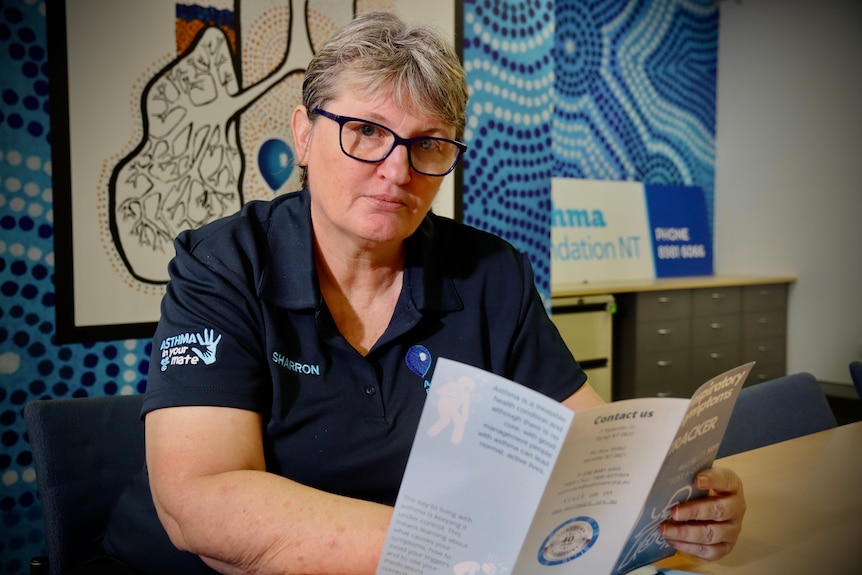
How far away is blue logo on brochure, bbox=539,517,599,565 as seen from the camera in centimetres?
80

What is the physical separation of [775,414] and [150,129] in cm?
216

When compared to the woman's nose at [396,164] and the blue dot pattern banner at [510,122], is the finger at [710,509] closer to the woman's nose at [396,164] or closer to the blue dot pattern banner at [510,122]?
the woman's nose at [396,164]

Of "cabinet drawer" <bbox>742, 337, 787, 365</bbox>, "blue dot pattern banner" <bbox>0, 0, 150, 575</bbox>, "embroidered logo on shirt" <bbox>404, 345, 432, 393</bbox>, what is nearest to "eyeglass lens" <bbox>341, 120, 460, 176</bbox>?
"embroidered logo on shirt" <bbox>404, 345, 432, 393</bbox>

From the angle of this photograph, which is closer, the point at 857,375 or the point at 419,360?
the point at 419,360

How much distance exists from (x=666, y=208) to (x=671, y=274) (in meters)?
0.55

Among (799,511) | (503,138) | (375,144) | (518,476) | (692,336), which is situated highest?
(503,138)

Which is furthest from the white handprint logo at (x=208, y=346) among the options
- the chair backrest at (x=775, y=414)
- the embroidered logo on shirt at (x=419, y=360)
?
the chair backrest at (x=775, y=414)

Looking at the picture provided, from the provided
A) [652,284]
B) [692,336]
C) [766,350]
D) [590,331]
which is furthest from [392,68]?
[766,350]

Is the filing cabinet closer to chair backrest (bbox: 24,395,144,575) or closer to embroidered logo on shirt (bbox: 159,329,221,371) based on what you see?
chair backrest (bbox: 24,395,144,575)

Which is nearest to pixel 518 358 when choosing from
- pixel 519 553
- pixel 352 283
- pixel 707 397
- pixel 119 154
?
pixel 352 283

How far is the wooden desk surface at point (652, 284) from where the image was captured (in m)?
4.31

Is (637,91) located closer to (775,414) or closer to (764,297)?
(764,297)

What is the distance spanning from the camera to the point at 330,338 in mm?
1253

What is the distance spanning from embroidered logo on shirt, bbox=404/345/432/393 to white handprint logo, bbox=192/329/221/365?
1.14 ft
